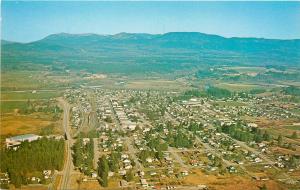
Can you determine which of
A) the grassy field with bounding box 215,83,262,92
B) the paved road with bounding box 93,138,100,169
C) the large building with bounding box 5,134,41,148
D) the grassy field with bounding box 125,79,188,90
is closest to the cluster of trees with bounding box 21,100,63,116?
the large building with bounding box 5,134,41,148

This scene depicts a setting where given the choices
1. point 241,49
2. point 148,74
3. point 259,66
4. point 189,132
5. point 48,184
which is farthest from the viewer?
point 241,49

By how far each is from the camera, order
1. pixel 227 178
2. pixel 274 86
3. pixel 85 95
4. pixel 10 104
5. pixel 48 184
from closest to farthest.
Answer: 1. pixel 48 184
2. pixel 227 178
3. pixel 10 104
4. pixel 85 95
5. pixel 274 86

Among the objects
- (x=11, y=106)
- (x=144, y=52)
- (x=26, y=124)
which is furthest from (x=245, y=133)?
(x=144, y=52)

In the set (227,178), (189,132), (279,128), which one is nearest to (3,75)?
(189,132)

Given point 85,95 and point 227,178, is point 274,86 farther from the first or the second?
point 227,178

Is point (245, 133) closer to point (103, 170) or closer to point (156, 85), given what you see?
point (103, 170)

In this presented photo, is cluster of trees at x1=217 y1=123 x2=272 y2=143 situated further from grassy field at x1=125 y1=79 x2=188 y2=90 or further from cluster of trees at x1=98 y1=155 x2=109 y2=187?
grassy field at x1=125 y1=79 x2=188 y2=90

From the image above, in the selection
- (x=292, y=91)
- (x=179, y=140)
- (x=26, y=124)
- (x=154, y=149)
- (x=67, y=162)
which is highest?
(x=292, y=91)
